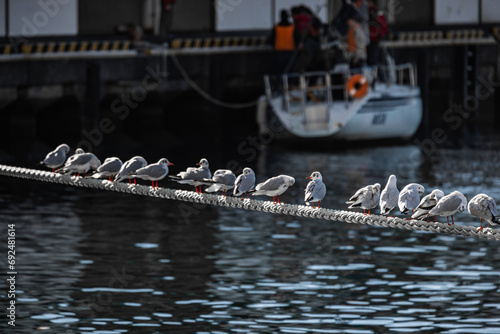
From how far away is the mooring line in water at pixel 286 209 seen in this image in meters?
11.5

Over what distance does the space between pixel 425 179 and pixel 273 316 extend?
41.4 ft

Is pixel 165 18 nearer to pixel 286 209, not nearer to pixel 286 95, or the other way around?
pixel 286 95

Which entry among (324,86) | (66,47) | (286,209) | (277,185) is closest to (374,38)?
(324,86)

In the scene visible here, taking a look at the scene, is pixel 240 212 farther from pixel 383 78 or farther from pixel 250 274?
pixel 383 78

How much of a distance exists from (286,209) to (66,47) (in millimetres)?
21709

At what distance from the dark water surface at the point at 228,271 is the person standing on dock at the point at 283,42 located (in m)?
10.3

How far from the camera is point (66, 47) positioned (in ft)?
110

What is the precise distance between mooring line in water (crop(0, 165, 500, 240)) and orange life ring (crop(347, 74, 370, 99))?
19144 millimetres

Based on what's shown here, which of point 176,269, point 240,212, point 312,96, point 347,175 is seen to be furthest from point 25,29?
point 176,269

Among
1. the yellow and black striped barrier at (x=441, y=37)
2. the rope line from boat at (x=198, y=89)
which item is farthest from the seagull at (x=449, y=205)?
the yellow and black striped barrier at (x=441, y=37)

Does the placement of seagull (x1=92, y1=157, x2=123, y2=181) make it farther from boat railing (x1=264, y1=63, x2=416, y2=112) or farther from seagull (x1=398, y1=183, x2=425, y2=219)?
boat railing (x1=264, y1=63, x2=416, y2=112)

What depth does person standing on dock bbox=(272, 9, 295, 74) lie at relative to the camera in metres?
36.3

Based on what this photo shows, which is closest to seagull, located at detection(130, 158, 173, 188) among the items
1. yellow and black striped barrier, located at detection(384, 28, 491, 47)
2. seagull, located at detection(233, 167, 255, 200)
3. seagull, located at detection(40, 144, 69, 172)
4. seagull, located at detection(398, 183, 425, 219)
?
seagull, located at detection(233, 167, 255, 200)

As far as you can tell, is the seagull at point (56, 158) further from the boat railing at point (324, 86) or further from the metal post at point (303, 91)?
the metal post at point (303, 91)
